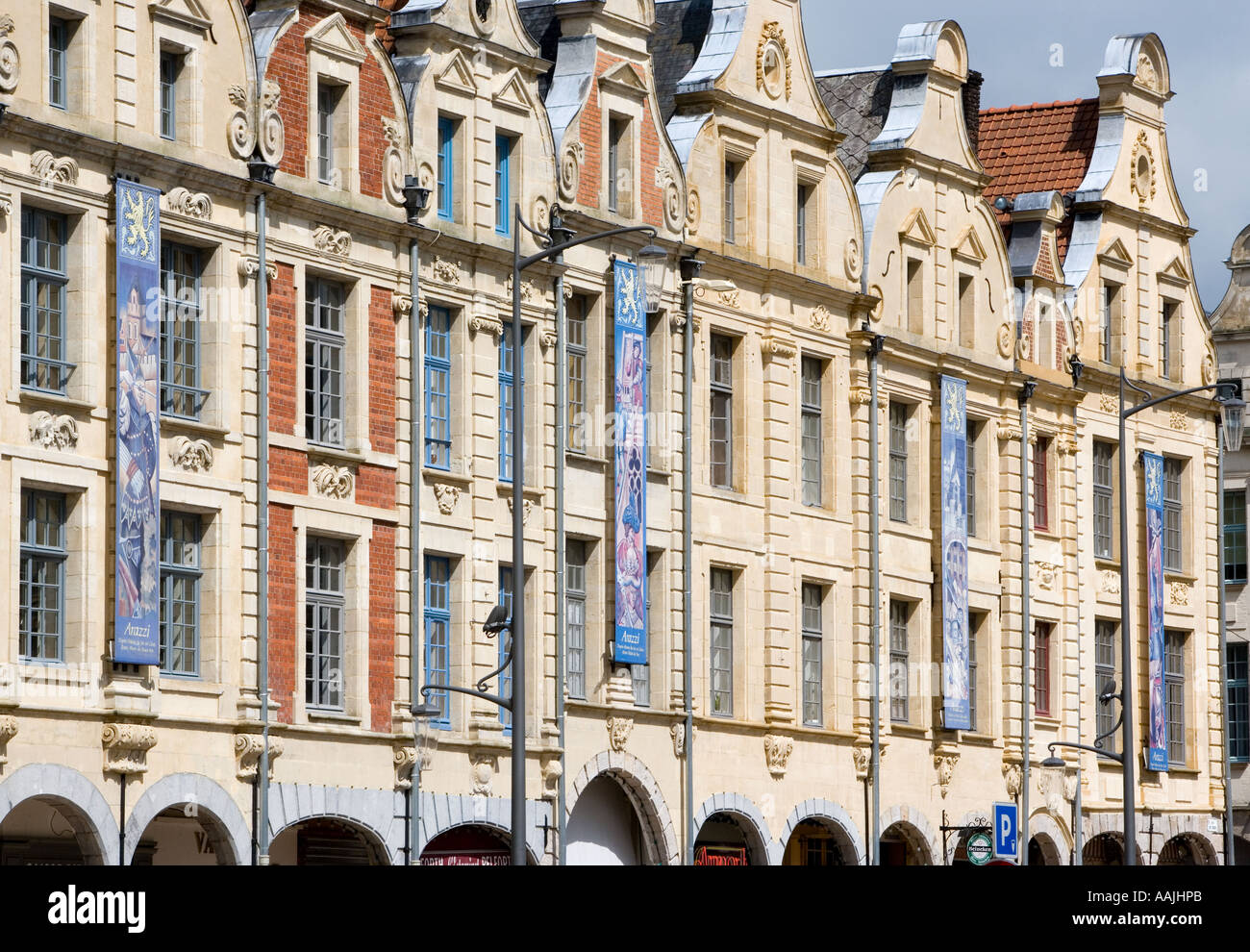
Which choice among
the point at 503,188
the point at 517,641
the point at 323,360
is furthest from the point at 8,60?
the point at 503,188

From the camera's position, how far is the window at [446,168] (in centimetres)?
3797

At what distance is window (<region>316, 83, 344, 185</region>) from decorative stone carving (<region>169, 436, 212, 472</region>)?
4175 millimetres

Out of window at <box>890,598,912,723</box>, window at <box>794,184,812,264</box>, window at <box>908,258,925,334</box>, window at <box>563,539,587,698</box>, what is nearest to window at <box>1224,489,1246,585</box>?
window at <box>908,258,925,334</box>

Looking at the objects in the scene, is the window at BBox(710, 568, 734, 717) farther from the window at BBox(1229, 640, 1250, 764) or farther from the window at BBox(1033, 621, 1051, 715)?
the window at BBox(1229, 640, 1250, 764)

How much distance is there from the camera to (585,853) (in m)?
40.3

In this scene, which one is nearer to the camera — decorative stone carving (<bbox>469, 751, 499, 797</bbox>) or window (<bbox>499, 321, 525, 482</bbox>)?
decorative stone carving (<bbox>469, 751, 499, 797</bbox>)

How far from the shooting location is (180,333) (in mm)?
33906

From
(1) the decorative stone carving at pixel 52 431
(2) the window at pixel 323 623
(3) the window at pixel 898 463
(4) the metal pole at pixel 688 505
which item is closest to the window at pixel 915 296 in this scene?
(3) the window at pixel 898 463

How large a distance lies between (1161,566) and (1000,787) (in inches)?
286

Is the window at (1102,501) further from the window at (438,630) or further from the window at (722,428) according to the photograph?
the window at (438,630)

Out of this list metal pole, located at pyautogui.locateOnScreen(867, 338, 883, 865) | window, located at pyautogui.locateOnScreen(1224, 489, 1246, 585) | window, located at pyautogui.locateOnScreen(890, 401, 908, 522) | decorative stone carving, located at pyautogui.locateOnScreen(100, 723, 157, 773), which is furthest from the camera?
window, located at pyautogui.locateOnScreen(1224, 489, 1246, 585)

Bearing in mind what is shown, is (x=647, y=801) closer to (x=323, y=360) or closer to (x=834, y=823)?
(x=834, y=823)

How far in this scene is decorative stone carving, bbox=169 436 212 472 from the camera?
33438mm

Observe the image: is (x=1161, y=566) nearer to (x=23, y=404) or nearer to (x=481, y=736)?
(x=481, y=736)
